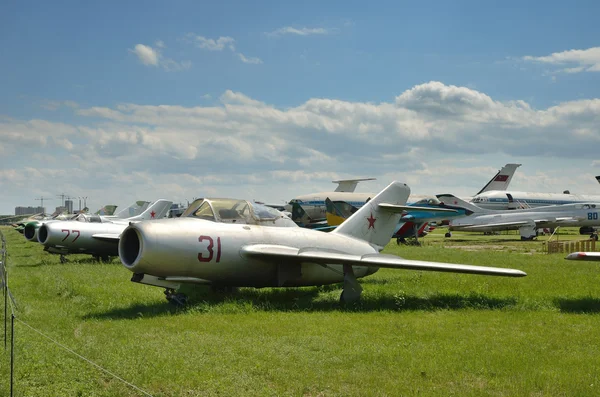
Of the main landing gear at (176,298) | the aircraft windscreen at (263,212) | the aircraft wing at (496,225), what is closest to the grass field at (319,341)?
the main landing gear at (176,298)

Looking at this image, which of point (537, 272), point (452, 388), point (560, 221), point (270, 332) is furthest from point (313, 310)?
point (560, 221)

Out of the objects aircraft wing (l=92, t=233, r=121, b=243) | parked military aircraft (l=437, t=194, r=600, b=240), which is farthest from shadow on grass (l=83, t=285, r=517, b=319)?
parked military aircraft (l=437, t=194, r=600, b=240)

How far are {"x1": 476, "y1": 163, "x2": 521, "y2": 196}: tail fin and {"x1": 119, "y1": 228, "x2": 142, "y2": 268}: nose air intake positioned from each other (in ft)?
234

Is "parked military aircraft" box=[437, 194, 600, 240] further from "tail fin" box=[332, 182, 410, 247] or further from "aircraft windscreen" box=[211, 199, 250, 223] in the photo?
"aircraft windscreen" box=[211, 199, 250, 223]

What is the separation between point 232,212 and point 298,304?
7.87ft

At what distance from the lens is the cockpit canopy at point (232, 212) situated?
11.7 metres

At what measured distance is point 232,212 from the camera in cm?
1198

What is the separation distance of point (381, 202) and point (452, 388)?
9175 mm

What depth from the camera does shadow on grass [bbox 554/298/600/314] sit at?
10.7 m

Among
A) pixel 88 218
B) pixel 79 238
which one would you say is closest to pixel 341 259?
pixel 79 238

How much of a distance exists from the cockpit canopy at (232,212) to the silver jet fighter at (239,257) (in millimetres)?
35

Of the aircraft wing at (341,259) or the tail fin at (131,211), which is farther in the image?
the tail fin at (131,211)

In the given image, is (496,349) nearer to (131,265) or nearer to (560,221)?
(131,265)

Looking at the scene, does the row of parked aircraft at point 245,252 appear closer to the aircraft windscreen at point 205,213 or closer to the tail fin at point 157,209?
the aircraft windscreen at point 205,213
